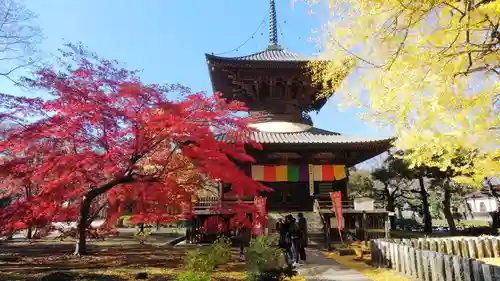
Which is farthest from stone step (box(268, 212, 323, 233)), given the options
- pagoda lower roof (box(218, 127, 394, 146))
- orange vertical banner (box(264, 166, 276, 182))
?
pagoda lower roof (box(218, 127, 394, 146))

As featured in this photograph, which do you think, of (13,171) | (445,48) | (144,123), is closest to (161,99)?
(144,123)

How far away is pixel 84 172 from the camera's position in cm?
848

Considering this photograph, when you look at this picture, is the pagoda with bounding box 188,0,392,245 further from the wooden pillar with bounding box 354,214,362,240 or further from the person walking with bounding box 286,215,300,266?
the person walking with bounding box 286,215,300,266

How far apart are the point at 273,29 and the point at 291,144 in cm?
1062

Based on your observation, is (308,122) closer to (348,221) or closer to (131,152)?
(348,221)

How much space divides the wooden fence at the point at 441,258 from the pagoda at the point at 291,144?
5.38 m

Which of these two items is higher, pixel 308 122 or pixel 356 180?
pixel 308 122

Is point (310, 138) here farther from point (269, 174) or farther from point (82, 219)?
point (82, 219)

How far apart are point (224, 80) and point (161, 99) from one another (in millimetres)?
10659

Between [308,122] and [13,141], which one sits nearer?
[13,141]

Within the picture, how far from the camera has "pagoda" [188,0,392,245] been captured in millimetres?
15883

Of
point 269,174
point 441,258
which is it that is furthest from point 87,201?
point 269,174

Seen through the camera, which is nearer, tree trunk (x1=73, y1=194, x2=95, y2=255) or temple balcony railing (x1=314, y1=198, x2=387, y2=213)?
tree trunk (x1=73, y1=194, x2=95, y2=255)

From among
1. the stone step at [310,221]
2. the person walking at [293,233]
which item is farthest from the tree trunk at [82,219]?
the stone step at [310,221]
